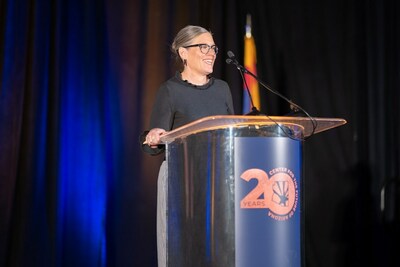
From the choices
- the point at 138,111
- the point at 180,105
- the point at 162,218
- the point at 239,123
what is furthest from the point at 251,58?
the point at 239,123

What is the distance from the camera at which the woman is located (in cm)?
237

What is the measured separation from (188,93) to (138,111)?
1.27 meters

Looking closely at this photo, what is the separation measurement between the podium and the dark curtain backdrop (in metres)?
1.63

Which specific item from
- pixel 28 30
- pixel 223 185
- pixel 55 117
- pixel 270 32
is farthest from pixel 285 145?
pixel 270 32

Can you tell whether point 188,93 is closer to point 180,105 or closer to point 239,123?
point 180,105

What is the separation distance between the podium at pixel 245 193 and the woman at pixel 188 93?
457mm

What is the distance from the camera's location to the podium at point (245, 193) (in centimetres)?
180

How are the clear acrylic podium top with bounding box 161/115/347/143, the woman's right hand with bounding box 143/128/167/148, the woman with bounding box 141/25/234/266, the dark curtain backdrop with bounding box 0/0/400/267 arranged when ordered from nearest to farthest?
the clear acrylic podium top with bounding box 161/115/347/143 < the woman's right hand with bounding box 143/128/167/148 < the woman with bounding box 141/25/234/266 < the dark curtain backdrop with bounding box 0/0/400/267

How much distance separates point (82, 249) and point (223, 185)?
6.26 ft

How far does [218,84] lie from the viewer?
255 cm

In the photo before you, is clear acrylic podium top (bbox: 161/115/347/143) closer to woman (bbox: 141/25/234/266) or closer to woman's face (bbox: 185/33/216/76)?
woman (bbox: 141/25/234/266)

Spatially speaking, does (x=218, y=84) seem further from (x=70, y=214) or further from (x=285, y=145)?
(x=70, y=214)

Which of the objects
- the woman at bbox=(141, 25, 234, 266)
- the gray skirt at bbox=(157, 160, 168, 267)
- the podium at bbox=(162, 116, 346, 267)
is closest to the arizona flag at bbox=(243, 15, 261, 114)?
the woman at bbox=(141, 25, 234, 266)

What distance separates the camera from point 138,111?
144 inches
